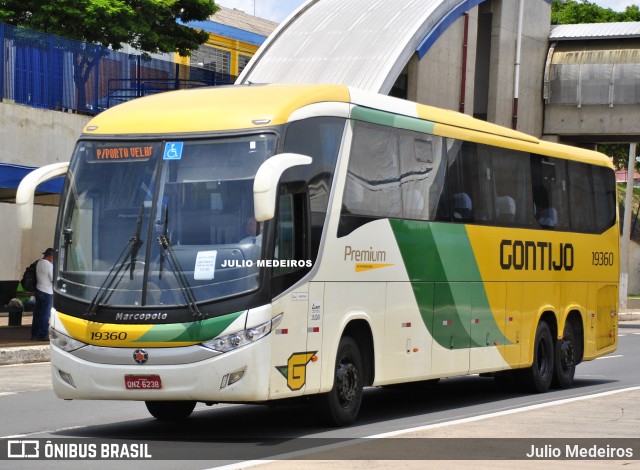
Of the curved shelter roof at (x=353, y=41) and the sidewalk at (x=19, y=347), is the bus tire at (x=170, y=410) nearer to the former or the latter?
the sidewalk at (x=19, y=347)

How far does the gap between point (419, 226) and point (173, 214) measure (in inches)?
149

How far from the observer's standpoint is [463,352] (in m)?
16.1

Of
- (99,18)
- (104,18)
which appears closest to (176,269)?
(99,18)

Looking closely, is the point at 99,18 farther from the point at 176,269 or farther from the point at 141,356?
the point at 141,356

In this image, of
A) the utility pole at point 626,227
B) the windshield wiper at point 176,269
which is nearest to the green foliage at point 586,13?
the utility pole at point 626,227

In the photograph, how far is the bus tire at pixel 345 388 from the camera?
13.2 m

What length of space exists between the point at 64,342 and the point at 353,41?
97.0 feet

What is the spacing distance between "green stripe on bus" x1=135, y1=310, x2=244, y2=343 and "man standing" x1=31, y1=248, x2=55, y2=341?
12569mm

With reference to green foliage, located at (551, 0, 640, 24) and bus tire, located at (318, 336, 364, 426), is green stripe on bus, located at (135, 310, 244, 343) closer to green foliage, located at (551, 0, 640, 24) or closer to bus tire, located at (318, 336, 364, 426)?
bus tire, located at (318, 336, 364, 426)

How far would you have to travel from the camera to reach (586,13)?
230 feet

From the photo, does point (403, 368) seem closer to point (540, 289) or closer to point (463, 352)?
point (463, 352)

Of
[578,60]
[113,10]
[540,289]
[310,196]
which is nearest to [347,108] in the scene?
[310,196]

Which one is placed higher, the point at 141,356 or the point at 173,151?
the point at 173,151

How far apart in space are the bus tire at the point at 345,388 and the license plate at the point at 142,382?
199 centimetres
